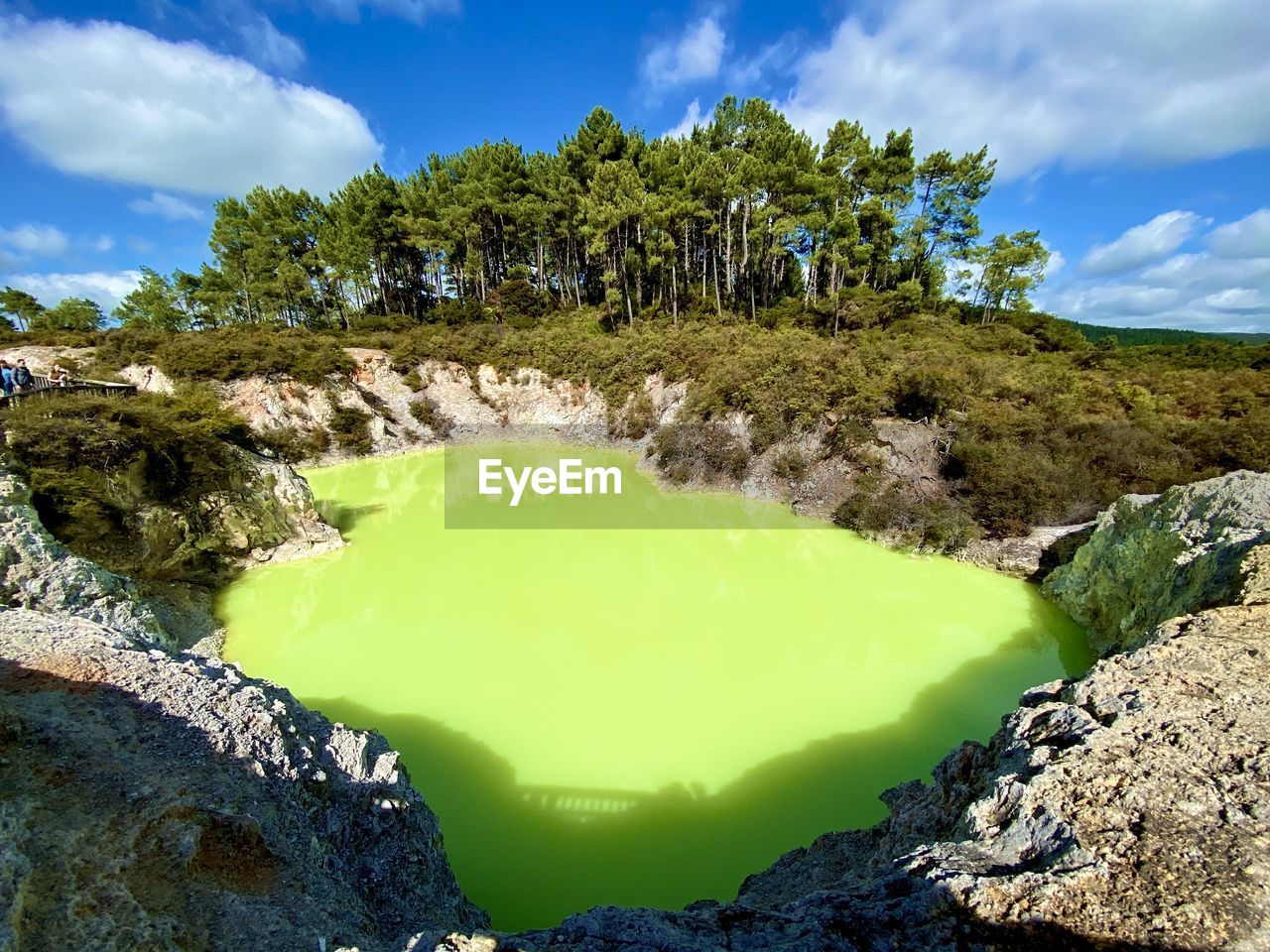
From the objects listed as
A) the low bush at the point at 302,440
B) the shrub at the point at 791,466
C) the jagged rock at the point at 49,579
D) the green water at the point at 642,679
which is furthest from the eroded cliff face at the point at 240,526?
the shrub at the point at 791,466

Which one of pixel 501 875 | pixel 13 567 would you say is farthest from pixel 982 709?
pixel 13 567

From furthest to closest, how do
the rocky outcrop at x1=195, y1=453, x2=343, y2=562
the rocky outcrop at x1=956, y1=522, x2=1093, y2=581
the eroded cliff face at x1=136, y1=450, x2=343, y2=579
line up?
1. the rocky outcrop at x1=195, y1=453, x2=343, y2=562
2. the rocky outcrop at x1=956, y1=522, x2=1093, y2=581
3. the eroded cliff face at x1=136, y1=450, x2=343, y2=579

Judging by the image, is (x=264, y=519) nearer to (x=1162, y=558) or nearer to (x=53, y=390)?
(x=53, y=390)

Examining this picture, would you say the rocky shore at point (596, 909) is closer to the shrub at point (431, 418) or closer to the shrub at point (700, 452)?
the shrub at point (700, 452)

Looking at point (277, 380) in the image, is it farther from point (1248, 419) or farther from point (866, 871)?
point (1248, 419)

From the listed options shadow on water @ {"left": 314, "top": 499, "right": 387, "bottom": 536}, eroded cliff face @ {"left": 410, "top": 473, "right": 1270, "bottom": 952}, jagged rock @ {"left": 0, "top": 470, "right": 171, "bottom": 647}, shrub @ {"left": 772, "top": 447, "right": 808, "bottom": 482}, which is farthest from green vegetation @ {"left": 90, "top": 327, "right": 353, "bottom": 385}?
eroded cliff face @ {"left": 410, "top": 473, "right": 1270, "bottom": 952}

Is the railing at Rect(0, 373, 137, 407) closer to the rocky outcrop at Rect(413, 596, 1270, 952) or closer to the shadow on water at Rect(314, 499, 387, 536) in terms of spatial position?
the shadow on water at Rect(314, 499, 387, 536)
